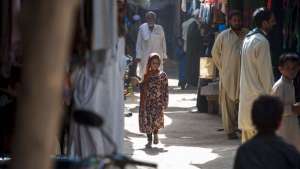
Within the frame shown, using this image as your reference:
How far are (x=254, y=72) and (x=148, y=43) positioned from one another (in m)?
7.60

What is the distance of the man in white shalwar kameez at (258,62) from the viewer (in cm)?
846

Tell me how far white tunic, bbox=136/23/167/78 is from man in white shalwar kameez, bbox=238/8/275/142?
7.41m

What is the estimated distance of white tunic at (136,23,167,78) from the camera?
16062mm

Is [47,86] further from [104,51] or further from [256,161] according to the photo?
[104,51]

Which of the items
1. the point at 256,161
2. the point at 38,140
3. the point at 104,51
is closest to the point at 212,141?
the point at 104,51

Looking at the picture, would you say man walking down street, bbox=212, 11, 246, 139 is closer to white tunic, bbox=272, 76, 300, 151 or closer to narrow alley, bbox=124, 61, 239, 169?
narrow alley, bbox=124, 61, 239, 169

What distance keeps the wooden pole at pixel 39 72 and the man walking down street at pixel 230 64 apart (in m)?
8.88

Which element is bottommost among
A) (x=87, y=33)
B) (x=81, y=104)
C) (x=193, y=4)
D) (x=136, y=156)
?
(x=136, y=156)

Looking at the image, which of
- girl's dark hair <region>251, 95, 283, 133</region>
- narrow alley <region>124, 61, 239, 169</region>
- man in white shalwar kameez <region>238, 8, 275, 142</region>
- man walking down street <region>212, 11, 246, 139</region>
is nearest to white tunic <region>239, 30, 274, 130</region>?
man in white shalwar kameez <region>238, 8, 275, 142</region>

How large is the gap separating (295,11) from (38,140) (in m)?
7.81

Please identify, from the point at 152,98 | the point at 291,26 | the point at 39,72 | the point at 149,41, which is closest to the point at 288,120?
the point at 291,26

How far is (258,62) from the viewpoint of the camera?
8477mm

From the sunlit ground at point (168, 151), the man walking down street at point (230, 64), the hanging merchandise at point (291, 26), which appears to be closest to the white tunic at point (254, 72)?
the sunlit ground at point (168, 151)

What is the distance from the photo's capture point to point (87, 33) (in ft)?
18.7
